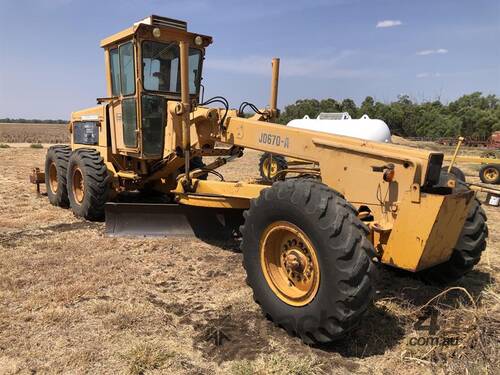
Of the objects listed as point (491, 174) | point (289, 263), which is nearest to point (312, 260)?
point (289, 263)

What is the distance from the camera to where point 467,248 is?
4.41 meters

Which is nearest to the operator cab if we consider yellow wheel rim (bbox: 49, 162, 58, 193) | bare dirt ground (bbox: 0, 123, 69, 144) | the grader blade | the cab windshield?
the cab windshield

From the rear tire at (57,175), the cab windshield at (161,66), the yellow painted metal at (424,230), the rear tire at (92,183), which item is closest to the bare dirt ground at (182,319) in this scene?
the yellow painted metal at (424,230)

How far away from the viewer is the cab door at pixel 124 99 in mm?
6859

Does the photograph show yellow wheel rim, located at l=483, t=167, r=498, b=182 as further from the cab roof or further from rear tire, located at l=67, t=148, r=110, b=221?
rear tire, located at l=67, t=148, r=110, b=221

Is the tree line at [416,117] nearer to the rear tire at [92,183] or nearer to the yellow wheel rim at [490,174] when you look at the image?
the yellow wheel rim at [490,174]

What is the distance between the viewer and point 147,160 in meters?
7.27

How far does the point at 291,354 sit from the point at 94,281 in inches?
92.3

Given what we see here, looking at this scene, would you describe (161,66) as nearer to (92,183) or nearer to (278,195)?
(92,183)

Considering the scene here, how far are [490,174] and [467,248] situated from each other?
38.4 ft

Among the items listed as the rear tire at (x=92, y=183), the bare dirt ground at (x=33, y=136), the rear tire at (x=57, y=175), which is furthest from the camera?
the bare dirt ground at (x=33, y=136)

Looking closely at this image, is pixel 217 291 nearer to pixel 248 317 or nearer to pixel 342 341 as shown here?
pixel 248 317

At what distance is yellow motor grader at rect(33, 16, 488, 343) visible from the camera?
11.4 feet

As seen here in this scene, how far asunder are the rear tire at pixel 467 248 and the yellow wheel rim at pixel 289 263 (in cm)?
160
